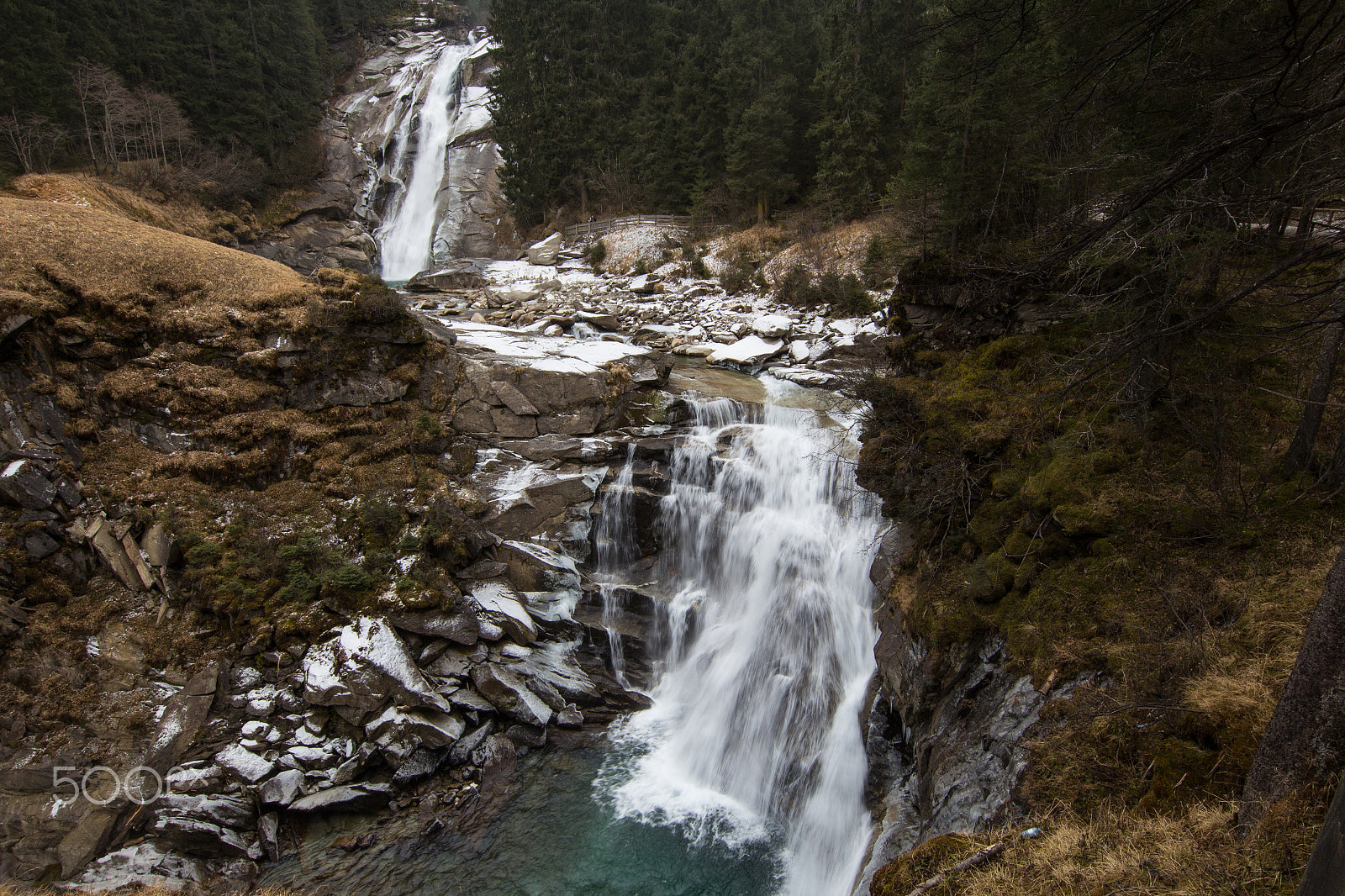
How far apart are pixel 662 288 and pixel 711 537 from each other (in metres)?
18.7

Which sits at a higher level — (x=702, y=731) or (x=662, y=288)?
(x=662, y=288)

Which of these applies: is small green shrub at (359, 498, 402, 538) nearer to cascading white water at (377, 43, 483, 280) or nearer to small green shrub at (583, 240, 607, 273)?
small green shrub at (583, 240, 607, 273)

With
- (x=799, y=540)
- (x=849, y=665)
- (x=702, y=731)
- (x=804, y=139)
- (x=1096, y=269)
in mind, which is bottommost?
(x=702, y=731)

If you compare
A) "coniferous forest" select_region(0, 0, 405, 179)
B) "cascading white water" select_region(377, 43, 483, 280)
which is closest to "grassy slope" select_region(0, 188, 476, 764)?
"coniferous forest" select_region(0, 0, 405, 179)

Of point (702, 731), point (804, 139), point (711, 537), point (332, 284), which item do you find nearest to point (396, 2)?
point (804, 139)

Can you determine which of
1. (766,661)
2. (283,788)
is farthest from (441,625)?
(766,661)

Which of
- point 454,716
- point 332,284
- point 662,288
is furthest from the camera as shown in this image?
point 662,288

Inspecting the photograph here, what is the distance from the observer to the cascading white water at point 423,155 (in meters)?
39.1

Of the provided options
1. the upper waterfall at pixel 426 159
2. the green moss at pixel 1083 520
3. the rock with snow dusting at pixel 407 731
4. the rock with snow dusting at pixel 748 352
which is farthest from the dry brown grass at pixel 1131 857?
the upper waterfall at pixel 426 159

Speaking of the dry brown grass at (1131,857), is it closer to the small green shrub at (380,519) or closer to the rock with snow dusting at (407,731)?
the rock with snow dusting at (407,731)

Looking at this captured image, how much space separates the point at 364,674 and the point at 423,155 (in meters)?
42.7

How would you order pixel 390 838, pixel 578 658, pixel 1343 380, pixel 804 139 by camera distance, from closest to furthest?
1. pixel 1343 380
2. pixel 390 838
3. pixel 578 658
4. pixel 804 139

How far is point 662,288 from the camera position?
29500 millimetres

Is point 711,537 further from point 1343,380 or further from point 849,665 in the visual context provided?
point 1343,380
